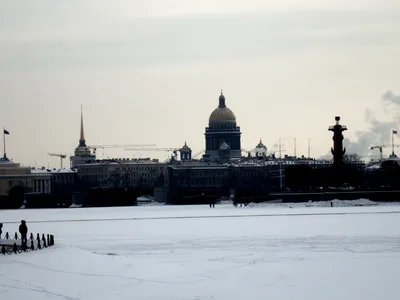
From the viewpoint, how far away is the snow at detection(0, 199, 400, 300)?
38656 millimetres

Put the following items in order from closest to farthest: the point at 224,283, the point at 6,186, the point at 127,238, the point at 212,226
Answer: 1. the point at 224,283
2. the point at 127,238
3. the point at 212,226
4. the point at 6,186

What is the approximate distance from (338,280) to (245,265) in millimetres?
5242

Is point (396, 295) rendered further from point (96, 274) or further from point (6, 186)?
point (6, 186)

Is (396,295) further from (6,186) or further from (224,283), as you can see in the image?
(6,186)

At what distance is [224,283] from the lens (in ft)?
133

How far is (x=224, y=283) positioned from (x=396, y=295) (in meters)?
5.24

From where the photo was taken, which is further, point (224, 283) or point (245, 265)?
point (245, 265)

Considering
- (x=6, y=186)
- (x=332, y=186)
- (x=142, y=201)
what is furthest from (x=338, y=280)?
(x=6, y=186)

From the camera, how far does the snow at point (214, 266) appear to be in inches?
1522

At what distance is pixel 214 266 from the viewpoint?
45562 millimetres

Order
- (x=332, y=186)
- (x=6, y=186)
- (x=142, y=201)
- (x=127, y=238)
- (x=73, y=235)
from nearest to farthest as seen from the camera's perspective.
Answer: (x=127, y=238) < (x=73, y=235) < (x=332, y=186) < (x=142, y=201) < (x=6, y=186)

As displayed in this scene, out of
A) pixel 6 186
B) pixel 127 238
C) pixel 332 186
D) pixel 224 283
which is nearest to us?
pixel 224 283

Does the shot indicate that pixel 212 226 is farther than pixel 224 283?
Yes

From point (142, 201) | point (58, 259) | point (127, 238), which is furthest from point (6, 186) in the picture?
point (58, 259)
